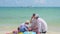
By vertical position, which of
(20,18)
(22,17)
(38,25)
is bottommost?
(38,25)

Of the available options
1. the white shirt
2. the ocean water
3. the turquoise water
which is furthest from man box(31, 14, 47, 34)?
the turquoise water

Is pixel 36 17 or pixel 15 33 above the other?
pixel 36 17

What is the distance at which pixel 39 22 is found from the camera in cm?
753

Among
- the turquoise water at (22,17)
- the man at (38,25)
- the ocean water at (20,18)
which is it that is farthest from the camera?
the turquoise water at (22,17)

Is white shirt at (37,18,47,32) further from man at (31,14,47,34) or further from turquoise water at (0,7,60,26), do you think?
turquoise water at (0,7,60,26)

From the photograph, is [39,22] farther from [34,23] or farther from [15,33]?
[15,33]

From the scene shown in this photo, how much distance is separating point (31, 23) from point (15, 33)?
77 centimetres

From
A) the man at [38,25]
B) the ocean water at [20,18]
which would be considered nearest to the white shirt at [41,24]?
the man at [38,25]

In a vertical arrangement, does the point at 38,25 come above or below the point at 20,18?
below

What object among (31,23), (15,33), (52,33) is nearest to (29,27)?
(31,23)

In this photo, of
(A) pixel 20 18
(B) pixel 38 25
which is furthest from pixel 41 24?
(A) pixel 20 18

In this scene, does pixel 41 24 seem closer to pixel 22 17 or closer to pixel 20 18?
pixel 20 18

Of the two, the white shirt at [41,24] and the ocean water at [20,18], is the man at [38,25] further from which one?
the ocean water at [20,18]

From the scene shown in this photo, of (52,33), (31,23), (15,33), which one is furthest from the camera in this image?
→ (52,33)
